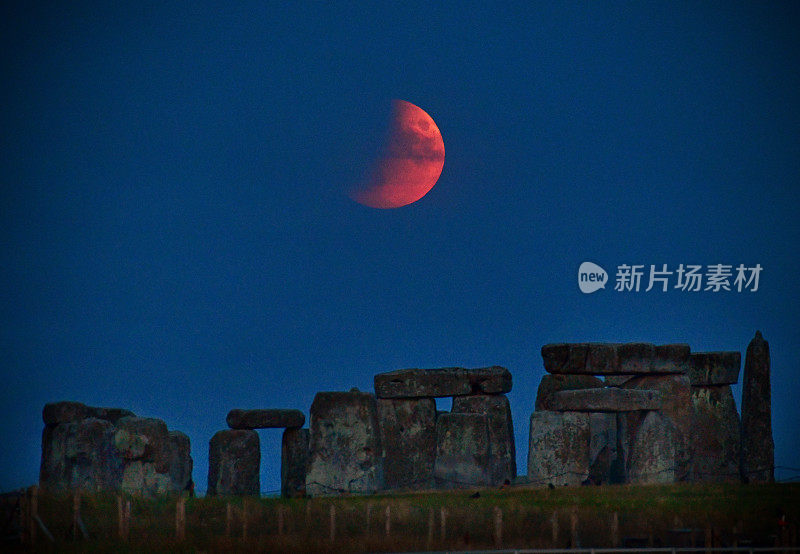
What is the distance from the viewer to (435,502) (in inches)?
951

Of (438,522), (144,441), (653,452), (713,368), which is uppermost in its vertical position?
(713,368)

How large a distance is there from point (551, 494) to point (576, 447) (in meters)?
3.10

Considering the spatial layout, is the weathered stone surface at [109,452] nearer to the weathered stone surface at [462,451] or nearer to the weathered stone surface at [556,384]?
the weathered stone surface at [462,451]

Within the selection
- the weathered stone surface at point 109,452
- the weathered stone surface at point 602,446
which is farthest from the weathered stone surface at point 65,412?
the weathered stone surface at point 602,446

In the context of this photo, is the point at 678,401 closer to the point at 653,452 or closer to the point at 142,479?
the point at 653,452

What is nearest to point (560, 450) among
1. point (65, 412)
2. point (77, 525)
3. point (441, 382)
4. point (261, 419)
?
point (441, 382)

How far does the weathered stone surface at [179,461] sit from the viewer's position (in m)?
28.2

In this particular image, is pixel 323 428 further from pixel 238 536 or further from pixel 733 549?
pixel 733 549

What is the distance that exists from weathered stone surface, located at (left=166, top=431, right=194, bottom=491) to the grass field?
8.27ft

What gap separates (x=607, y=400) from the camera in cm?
2881

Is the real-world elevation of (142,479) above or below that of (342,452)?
below

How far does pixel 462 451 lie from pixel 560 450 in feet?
7.30

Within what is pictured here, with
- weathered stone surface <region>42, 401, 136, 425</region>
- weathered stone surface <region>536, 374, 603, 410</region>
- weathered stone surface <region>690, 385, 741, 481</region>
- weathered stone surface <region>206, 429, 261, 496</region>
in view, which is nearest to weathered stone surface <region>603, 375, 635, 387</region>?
weathered stone surface <region>536, 374, 603, 410</region>

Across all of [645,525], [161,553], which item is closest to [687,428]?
[645,525]
